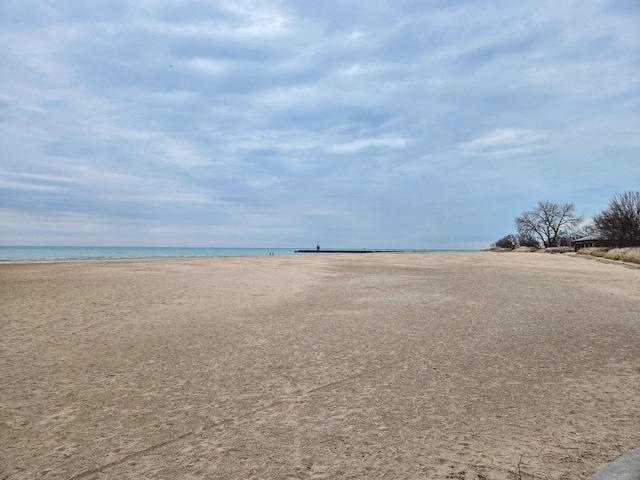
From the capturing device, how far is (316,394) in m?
4.12

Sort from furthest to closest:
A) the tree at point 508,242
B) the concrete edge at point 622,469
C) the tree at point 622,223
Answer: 1. the tree at point 508,242
2. the tree at point 622,223
3. the concrete edge at point 622,469

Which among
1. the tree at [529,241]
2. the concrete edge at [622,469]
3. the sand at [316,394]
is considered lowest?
the sand at [316,394]

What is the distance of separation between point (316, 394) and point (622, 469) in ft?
8.48

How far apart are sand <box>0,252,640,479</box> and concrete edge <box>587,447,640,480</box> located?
6.1 inches

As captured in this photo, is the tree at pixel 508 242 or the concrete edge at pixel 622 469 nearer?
the concrete edge at pixel 622 469

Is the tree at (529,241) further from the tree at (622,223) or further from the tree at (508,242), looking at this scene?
the tree at (622,223)

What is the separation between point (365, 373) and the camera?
479 centimetres

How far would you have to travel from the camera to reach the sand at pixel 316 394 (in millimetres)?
2838

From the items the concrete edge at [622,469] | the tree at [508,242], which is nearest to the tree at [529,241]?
the tree at [508,242]

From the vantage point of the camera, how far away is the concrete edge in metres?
2.46

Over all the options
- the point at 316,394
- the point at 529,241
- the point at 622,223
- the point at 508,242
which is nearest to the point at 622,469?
the point at 316,394

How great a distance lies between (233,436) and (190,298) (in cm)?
843

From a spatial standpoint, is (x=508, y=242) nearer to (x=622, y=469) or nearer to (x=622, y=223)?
(x=622, y=223)

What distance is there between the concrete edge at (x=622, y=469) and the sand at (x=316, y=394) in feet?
0.51
